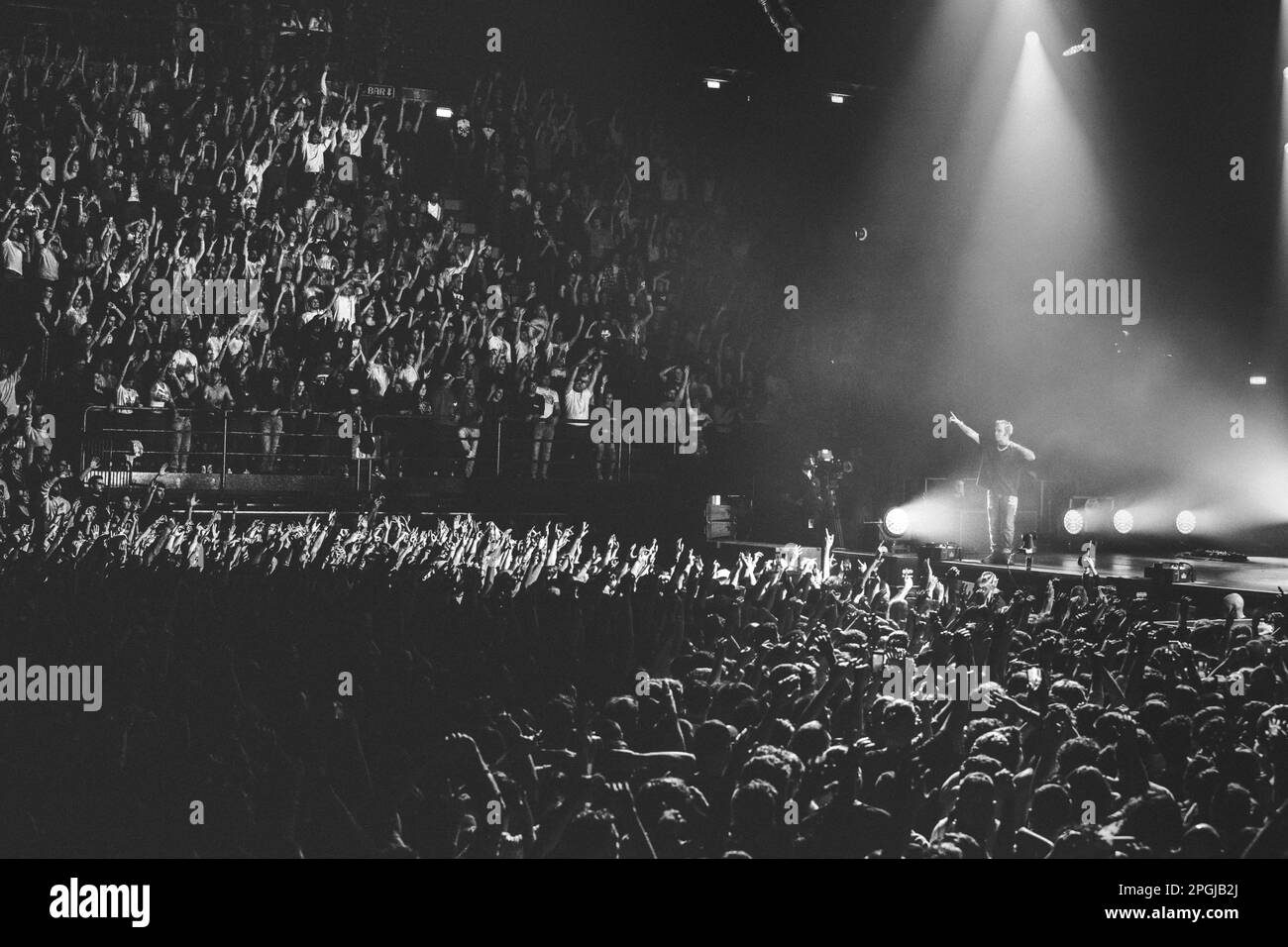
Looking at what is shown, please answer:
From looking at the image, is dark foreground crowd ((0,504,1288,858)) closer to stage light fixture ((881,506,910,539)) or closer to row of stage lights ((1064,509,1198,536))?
stage light fixture ((881,506,910,539))

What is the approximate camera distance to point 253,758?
3406 mm

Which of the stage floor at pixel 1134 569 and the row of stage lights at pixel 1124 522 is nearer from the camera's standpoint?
the stage floor at pixel 1134 569

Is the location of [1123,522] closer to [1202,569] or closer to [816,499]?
[1202,569]

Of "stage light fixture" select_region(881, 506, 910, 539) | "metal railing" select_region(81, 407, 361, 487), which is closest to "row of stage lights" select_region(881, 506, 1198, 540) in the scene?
"stage light fixture" select_region(881, 506, 910, 539)

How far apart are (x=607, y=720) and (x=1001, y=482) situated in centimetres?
412

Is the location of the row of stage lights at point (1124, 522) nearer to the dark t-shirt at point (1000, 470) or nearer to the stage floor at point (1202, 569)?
the stage floor at point (1202, 569)

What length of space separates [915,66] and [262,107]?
3.63 metres

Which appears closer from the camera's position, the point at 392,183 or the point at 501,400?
the point at 501,400

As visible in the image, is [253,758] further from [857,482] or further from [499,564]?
[857,482]

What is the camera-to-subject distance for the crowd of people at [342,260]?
5547 millimetres

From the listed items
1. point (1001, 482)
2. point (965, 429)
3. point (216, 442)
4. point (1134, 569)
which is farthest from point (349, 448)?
point (1134, 569)

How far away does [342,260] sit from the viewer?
5.94m

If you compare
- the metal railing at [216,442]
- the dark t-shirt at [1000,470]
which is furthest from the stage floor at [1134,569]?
→ the metal railing at [216,442]
